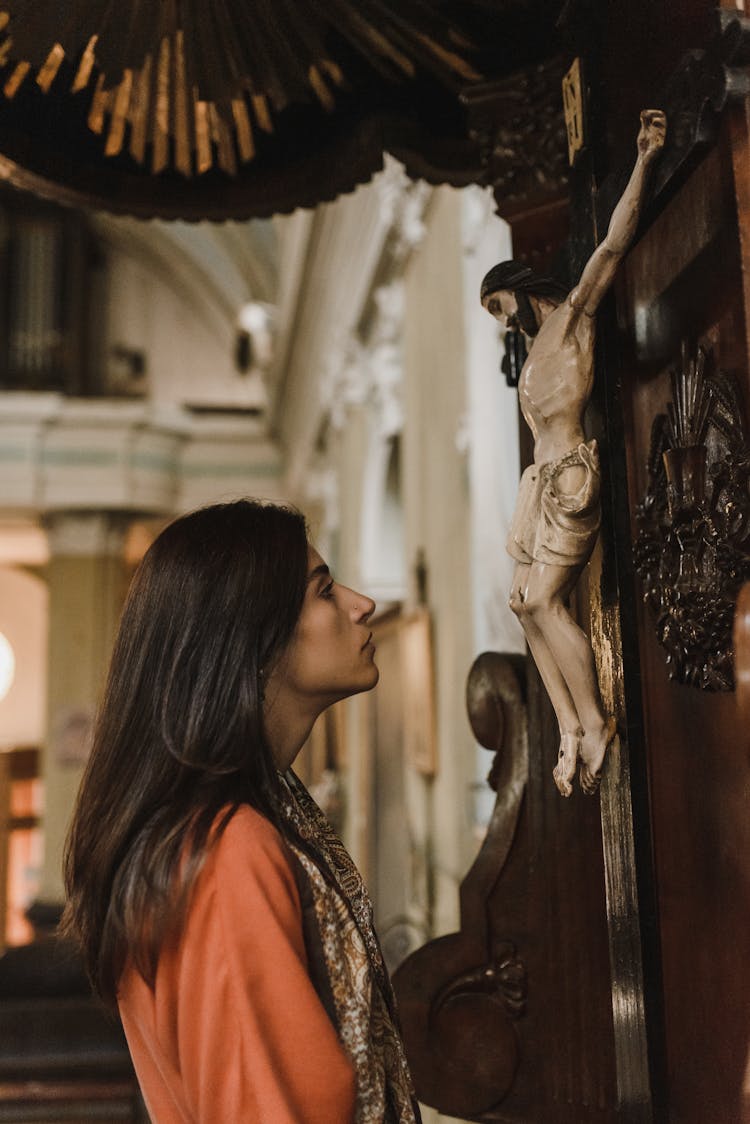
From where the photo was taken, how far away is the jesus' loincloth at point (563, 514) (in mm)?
1452

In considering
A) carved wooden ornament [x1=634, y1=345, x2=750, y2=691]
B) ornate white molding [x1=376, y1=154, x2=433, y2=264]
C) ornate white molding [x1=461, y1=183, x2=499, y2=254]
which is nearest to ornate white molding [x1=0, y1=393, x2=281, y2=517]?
ornate white molding [x1=376, y1=154, x2=433, y2=264]

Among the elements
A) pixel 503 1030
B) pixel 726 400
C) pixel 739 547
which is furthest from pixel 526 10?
pixel 503 1030

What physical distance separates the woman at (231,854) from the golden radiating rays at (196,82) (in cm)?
89

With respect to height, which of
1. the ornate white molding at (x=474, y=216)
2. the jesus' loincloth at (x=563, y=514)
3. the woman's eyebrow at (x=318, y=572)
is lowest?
the woman's eyebrow at (x=318, y=572)

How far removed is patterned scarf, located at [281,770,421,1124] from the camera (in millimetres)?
1352

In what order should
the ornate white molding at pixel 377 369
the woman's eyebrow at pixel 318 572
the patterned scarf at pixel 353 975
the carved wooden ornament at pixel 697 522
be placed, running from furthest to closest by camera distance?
the ornate white molding at pixel 377 369, the woman's eyebrow at pixel 318 572, the patterned scarf at pixel 353 975, the carved wooden ornament at pixel 697 522

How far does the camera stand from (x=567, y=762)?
57.5 inches

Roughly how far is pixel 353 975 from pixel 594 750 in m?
0.39

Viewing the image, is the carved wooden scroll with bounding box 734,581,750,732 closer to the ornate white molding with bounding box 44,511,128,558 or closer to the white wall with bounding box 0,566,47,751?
the ornate white molding with bounding box 44,511,128,558

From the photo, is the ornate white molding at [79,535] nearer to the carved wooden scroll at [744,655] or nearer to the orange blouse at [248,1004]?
the orange blouse at [248,1004]

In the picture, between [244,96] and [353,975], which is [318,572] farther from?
[244,96]

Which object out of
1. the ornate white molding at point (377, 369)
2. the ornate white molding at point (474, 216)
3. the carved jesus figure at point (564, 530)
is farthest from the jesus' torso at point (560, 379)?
the ornate white molding at point (377, 369)

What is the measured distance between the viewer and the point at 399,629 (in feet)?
21.4

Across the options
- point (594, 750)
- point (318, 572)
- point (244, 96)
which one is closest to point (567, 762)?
point (594, 750)
